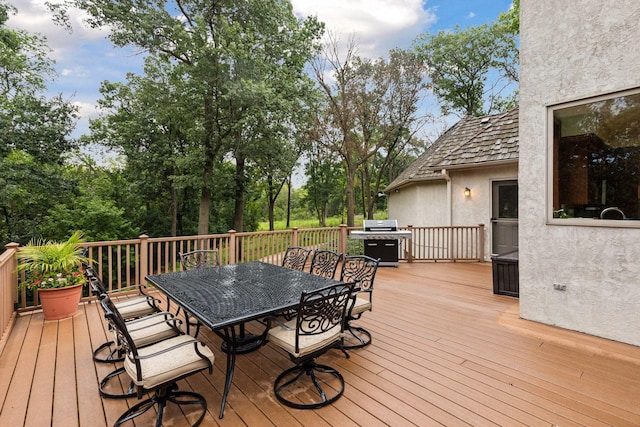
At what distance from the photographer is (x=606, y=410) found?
83.3 inches

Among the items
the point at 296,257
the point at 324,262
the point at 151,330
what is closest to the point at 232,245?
the point at 296,257

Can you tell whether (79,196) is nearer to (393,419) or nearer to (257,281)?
(257,281)

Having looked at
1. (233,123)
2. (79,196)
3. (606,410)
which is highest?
(233,123)

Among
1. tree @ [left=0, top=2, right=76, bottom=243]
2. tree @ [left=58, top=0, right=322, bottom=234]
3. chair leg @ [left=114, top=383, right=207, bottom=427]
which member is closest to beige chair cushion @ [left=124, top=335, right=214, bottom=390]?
chair leg @ [left=114, top=383, right=207, bottom=427]

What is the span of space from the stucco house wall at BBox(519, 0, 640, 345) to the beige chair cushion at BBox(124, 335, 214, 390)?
3.82 metres

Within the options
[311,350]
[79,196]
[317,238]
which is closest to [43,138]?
[79,196]

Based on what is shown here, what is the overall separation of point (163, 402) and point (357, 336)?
193cm

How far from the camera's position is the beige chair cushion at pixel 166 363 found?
72.9 inches

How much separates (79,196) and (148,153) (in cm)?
281

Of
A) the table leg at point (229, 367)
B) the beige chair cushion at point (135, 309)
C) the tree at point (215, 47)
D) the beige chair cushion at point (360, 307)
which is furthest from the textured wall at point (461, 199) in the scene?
the beige chair cushion at point (135, 309)

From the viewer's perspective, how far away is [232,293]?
2.71 m

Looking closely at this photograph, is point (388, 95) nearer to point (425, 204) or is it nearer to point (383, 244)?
point (425, 204)

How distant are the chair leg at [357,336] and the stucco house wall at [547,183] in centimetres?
212

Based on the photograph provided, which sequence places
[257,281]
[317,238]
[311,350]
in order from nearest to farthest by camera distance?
[311,350] < [257,281] < [317,238]
